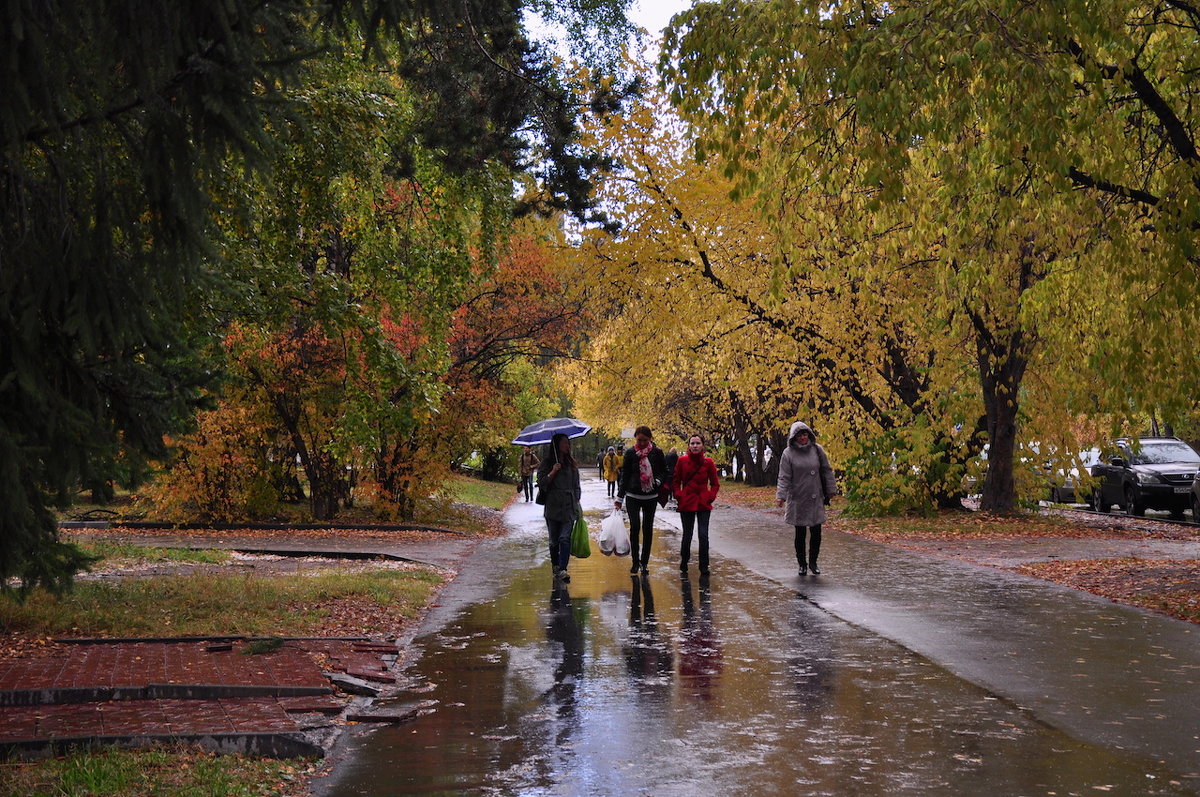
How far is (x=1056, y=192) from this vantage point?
496 inches

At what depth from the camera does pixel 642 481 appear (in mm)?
16344

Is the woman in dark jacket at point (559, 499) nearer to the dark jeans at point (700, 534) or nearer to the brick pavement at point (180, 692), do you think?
the dark jeans at point (700, 534)

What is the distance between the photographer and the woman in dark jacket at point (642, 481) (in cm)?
1631

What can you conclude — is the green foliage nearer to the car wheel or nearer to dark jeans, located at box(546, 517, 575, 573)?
dark jeans, located at box(546, 517, 575, 573)

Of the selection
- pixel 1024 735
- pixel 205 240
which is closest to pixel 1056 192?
pixel 1024 735

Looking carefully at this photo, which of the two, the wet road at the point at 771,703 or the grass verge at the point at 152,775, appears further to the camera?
the wet road at the point at 771,703

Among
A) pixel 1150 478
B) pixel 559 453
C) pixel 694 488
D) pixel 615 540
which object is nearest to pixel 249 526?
pixel 615 540

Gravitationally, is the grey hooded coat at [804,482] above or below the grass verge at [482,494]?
above

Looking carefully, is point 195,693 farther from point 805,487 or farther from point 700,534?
point 805,487

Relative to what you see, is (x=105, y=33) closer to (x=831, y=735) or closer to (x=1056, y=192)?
(x=831, y=735)

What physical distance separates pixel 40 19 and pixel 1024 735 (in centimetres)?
605

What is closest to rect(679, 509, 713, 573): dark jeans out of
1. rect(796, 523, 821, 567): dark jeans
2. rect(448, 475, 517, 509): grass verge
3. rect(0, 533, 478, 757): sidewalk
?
rect(796, 523, 821, 567): dark jeans

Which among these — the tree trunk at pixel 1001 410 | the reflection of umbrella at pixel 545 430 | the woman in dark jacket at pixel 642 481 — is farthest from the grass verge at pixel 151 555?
the tree trunk at pixel 1001 410

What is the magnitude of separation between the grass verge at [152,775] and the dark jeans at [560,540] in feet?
28.7
